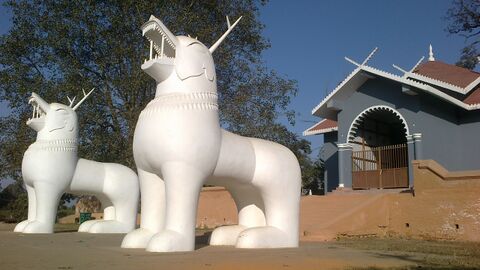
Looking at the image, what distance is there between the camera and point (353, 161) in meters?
18.3

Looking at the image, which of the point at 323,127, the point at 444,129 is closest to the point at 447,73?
the point at 444,129

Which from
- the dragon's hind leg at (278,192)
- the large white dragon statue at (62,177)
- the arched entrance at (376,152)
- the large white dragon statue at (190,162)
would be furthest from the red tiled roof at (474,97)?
the large white dragon statue at (62,177)

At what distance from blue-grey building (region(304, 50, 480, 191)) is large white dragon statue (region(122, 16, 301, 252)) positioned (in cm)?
883

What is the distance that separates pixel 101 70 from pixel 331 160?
31.9 ft

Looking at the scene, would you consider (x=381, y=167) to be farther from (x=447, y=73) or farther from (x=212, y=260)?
(x=212, y=260)

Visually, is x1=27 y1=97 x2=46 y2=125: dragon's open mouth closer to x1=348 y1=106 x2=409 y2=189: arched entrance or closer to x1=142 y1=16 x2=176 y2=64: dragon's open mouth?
x1=142 y1=16 x2=176 y2=64: dragon's open mouth

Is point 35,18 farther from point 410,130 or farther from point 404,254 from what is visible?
point 404,254

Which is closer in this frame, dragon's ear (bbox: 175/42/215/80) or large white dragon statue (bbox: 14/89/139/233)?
dragon's ear (bbox: 175/42/215/80)

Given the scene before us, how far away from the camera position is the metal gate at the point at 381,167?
17.1 meters

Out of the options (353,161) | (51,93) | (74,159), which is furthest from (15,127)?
(353,161)

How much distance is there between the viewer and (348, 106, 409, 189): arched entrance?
1720cm

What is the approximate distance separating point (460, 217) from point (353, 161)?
7.07m

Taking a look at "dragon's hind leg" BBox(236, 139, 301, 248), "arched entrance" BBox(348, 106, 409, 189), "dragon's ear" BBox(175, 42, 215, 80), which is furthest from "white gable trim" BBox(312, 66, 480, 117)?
"dragon's ear" BBox(175, 42, 215, 80)

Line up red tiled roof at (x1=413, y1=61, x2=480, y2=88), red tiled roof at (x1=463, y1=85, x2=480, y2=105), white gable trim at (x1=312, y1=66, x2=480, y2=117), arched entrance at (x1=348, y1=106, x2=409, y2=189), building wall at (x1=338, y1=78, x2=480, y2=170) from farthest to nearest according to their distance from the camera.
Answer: arched entrance at (x1=348, y1=106, x2=409, y2=189)
red tiled roof at (x1=413, y1=61, x2=480, y2=88)
building wall at (x1=338, y1=78, x2=480, y2=170)
red tiled roof at (x1=463, y1=85, x2=480, y2=105)
white gable trim at (x1=312, y1=66, x2=480, y2=117)
